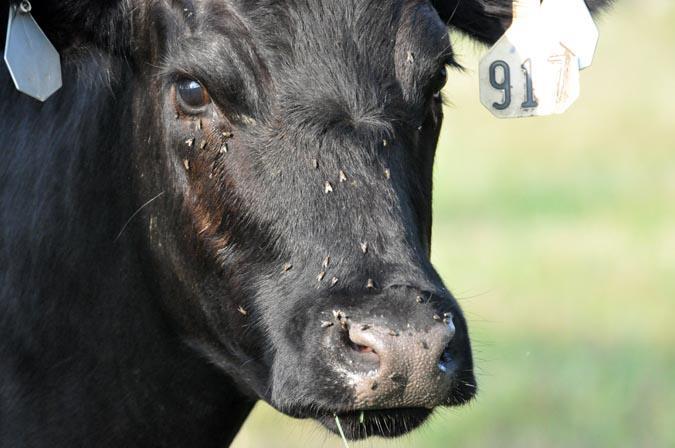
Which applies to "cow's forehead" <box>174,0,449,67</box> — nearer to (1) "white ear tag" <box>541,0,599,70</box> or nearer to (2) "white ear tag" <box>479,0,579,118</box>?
(2) "white ear tag" <box>479,0,579,118</box>

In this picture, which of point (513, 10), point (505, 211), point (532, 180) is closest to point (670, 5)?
point (532, 180)

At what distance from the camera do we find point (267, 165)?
4.65 m

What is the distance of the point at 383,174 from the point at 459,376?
738 mm

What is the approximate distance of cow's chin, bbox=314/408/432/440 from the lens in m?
4.37

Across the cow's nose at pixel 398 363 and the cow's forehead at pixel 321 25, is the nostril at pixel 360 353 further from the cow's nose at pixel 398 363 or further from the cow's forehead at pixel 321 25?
the cow's forehead at pixel 321 25

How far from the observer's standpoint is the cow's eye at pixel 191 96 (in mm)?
4801

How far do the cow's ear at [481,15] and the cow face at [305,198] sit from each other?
611mm

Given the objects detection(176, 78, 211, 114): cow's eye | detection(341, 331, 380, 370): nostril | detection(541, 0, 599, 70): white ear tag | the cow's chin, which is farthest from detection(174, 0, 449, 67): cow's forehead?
the cow's chin

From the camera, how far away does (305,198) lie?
4.56 meters

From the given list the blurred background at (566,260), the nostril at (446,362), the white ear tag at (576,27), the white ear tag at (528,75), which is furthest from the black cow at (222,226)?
the blurred background at (566,260)

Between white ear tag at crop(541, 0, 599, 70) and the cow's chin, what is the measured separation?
1.66m

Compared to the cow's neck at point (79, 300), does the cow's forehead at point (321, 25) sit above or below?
above

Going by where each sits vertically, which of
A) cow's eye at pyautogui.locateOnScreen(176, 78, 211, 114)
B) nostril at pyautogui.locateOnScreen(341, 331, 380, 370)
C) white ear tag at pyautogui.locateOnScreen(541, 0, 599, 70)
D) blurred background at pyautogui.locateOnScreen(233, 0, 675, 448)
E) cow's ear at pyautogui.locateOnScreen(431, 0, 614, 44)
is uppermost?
cow's eye at pyautogui.locateOnScreen(176, 78, 211, 114)

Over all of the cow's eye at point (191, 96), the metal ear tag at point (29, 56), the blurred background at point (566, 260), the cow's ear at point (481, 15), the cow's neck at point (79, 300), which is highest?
the metal ear tag at point (29, 56)
